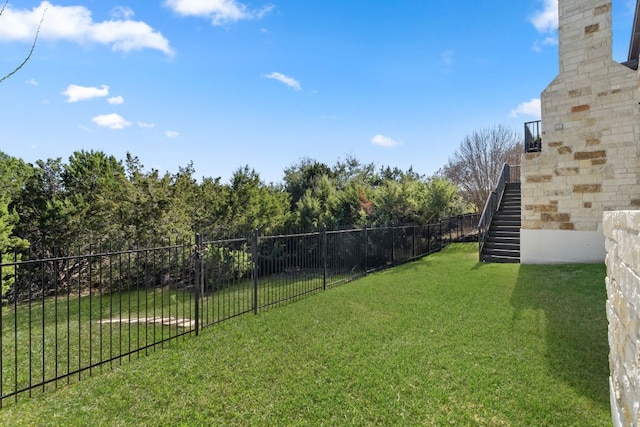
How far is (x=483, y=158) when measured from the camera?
847 inches

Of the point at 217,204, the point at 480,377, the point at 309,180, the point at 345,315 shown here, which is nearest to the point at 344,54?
the point at 217,204

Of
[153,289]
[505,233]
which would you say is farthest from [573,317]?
[505,233]

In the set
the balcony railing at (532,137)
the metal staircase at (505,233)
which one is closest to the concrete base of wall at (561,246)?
the metal staircase at (505,233)

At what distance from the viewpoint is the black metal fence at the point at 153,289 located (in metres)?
3.94

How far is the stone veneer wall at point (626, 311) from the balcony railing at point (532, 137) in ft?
35.6

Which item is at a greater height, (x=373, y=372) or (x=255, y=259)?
(x=255, y=259)

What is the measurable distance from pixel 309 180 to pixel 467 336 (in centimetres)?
1987

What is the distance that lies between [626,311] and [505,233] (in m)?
10.8

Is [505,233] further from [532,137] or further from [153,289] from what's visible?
[153,289]

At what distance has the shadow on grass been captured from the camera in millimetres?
3391

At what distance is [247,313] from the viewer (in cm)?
611

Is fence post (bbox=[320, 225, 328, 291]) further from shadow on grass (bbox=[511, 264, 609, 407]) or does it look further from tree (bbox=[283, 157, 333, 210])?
tree (bbox=[283, 157, 333, 210])

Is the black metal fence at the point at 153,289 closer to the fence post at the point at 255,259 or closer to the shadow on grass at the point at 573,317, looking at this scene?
the fence post at the point at 255,259

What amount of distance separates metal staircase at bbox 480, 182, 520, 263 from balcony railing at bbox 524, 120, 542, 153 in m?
2.29
